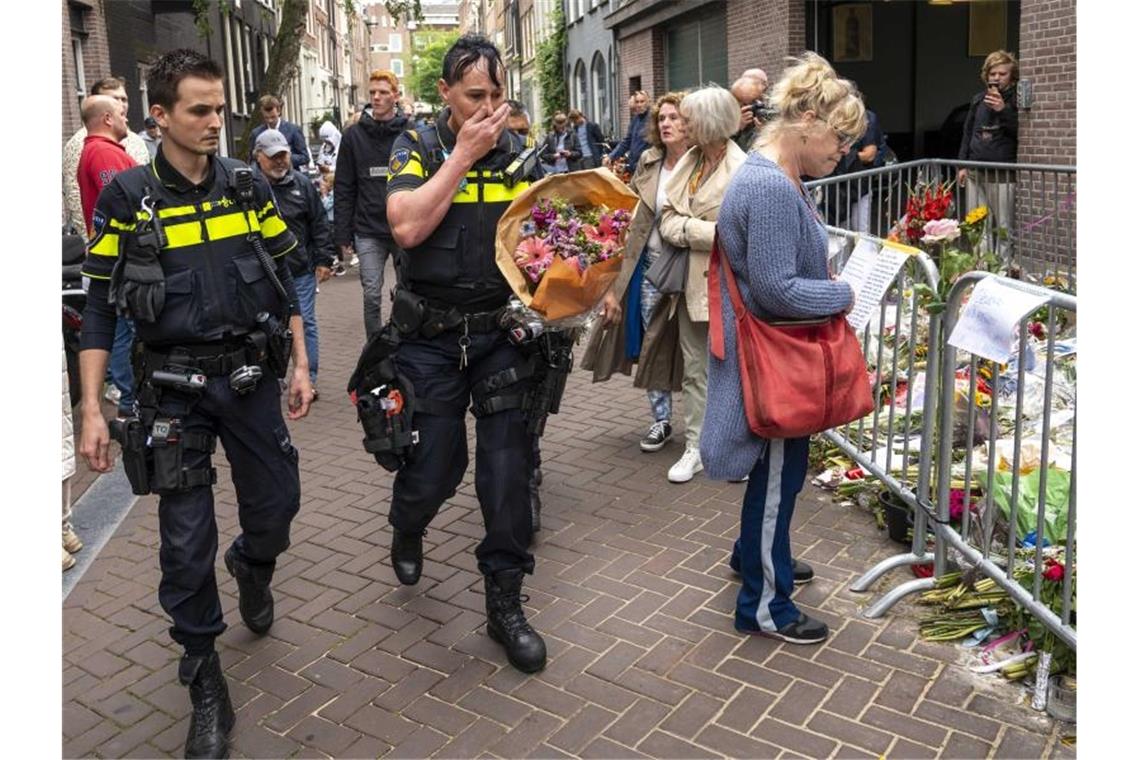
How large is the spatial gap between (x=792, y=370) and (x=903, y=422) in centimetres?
173

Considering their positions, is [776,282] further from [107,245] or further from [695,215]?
[107,245]

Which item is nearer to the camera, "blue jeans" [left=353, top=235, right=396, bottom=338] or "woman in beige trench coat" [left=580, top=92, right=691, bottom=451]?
"woman in beige trench coat" [left=580, top=92, right=691, bottom=451]

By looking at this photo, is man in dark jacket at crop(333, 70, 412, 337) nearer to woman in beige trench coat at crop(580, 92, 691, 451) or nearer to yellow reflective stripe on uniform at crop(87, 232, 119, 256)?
woman in beige trench coat at crop(580, 92, 691, 451)

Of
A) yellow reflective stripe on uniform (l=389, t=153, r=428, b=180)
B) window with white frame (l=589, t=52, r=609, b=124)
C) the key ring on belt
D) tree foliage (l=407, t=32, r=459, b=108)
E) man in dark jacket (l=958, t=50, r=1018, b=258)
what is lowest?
the key ring on belt

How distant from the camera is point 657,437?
6.33 m

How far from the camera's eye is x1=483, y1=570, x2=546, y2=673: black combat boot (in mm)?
3805

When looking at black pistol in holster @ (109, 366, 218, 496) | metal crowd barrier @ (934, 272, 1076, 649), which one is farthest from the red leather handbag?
black pistol in holster @ (109, 366, 218, 496)

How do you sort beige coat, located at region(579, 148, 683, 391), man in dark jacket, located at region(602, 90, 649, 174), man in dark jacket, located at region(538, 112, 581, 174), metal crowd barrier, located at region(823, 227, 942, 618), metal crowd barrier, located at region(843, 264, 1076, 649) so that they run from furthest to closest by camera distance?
1. man in dark jacket, located at region(538, 112, 581, 174)
2. man in dark jacket, located at region(602, 90, 649, 174)
3. beige coat, located at region(579, 148, 683, 391)
4. metal crowd barrier, located at region(823, 227, 942, 618)
5. metal crowd barrier, located at region(843, 264, 1076, 649)

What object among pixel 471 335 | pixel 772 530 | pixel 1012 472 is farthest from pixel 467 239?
pixel 1012 472

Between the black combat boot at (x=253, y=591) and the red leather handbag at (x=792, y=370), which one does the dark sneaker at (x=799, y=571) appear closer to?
the red leather handbag at (x=792, y=370)

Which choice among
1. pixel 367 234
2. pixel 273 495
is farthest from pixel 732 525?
pixel 367 234

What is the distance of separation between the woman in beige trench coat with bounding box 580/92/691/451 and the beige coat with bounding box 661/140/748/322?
0.60ft

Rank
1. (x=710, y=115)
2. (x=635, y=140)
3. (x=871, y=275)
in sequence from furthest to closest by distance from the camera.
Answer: (x=635, y=140) < (x=710, y=115) < (x=871, y=275)

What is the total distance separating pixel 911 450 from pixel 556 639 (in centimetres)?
195
